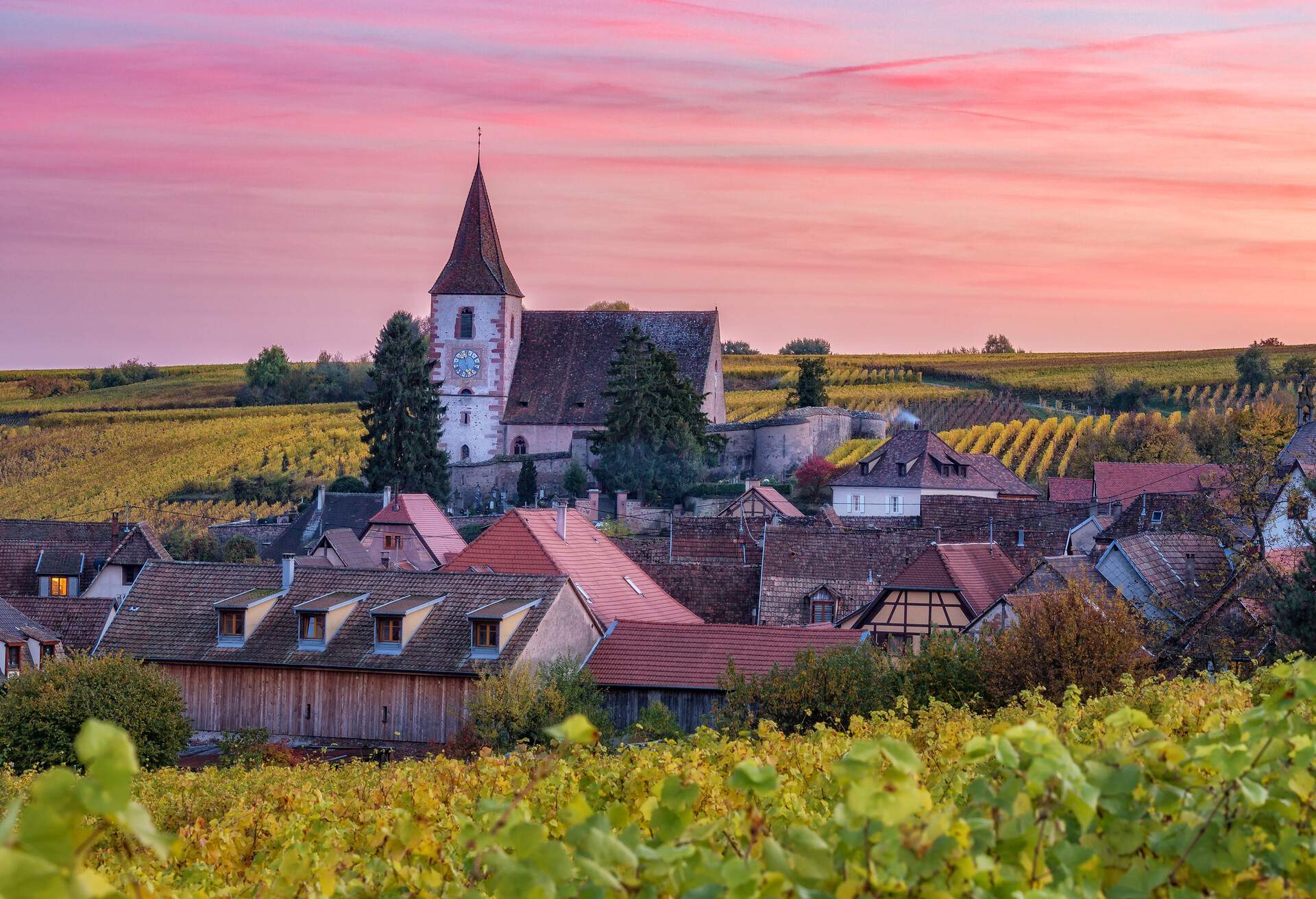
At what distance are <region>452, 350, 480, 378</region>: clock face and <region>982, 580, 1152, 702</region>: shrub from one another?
58.5 meters

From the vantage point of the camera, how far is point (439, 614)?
33.4 m

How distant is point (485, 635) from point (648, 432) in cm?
3773

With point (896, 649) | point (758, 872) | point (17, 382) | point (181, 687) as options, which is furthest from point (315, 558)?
point (17, 382)

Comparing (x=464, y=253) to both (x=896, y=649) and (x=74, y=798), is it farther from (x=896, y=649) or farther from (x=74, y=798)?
(x=74, y=798)

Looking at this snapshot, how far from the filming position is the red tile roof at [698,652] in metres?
32.0

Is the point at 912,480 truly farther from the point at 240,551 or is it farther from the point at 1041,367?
the point at 1041,367

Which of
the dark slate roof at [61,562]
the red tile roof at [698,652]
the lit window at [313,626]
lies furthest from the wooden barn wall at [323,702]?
the dark slate roof at [61,562]

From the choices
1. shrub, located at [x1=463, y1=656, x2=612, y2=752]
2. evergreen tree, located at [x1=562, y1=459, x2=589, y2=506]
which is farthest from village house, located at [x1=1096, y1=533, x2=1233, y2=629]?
evergreen tree, located at [x1=562, y1=459, x2=589, y2=506]

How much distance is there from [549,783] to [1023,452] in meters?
71.4

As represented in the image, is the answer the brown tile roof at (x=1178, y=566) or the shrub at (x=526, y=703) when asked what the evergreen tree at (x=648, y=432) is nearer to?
the brown tile roof at (x=1178, y=566)

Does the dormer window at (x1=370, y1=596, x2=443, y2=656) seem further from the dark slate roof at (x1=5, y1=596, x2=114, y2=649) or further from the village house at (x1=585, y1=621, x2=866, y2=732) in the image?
the dark slate roof at (x1=5, y1=596, x2=114, y2=649)

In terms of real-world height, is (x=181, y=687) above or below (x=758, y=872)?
below

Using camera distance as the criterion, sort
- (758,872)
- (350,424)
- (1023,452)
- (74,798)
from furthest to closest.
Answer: (350,424) → (1023,452) → (758,872) → (74,798)

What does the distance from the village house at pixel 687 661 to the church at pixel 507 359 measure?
149ft
